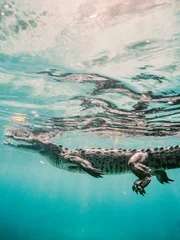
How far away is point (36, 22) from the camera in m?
6.81

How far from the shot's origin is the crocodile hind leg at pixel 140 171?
534 cm

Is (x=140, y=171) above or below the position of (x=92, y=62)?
below

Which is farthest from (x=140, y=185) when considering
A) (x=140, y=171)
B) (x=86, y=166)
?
(x=86, y=166)

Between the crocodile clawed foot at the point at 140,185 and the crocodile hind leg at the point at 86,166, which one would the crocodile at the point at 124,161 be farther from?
the crocodile clawed foot at the point at 140,185

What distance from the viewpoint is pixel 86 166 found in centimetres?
623

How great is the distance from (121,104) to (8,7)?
24.5ft

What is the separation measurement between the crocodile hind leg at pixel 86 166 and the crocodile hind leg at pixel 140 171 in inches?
34.1

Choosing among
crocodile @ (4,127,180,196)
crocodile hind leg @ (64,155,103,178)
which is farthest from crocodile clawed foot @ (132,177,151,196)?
crocodile hind leg @ (64,155,103,178)

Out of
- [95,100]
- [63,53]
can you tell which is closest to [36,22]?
[63,53]

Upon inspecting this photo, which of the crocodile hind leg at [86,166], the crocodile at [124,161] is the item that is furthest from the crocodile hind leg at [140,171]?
the crocodile hind leg at [86,166]

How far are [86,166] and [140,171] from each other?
1.30m

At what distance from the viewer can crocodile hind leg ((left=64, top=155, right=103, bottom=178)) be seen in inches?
228

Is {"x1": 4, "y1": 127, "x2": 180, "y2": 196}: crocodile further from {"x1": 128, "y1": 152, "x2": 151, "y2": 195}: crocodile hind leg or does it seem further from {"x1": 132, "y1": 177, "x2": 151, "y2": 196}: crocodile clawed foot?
{"x1": 132, "y1": 177, "x2": 151, "y2": 196}: crocodile clawed foot

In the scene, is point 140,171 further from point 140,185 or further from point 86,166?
point 86,166
